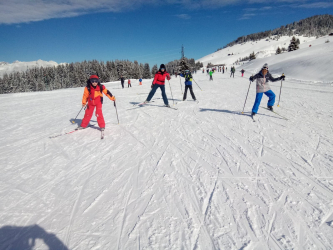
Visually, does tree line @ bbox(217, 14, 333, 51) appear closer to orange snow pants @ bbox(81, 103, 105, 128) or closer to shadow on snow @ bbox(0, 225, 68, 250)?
orange snow pants @ bbox(81, 103, 105, 128)

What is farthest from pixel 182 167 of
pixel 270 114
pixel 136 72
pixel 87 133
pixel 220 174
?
pixel 136 72

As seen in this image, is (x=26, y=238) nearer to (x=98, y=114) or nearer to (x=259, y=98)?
(x=98, y=114)

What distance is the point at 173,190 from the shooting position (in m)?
2.78

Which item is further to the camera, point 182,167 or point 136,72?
point 136,72

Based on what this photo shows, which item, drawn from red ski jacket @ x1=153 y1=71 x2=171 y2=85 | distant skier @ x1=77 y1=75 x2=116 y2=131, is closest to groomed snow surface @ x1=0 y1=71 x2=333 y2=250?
distant skier @ x1=77 y1=75 x2=116 y2=131

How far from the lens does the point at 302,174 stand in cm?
302

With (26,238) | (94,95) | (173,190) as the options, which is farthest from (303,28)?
(26,238)

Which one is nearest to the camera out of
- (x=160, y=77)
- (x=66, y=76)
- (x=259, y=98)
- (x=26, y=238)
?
(x=26, y=238)

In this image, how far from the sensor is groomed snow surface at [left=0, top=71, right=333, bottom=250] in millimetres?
2043

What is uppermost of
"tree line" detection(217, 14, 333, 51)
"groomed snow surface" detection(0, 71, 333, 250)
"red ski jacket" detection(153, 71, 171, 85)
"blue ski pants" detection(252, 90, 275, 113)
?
"tree line" detection(217, 14, 333, 51)

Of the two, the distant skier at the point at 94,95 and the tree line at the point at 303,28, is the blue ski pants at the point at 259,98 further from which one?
the tree line at the point at 303,28

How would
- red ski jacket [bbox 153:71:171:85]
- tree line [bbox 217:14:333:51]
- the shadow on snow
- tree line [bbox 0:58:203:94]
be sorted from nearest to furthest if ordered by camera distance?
the shadow on snow → red ski jacket [bbox 153:71:171:85] → tree line [bbox 0:58:203:94] → tree line [bbox 217:14:333:51]

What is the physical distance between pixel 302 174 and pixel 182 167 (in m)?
2.05

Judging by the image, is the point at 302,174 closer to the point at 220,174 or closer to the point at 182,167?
the point at 220,174
